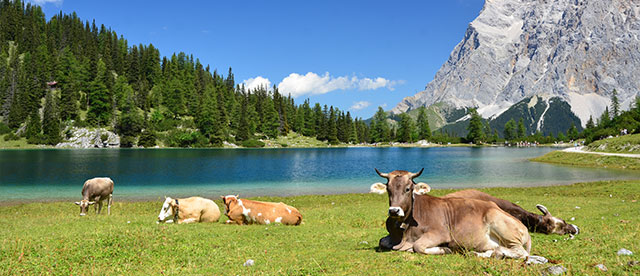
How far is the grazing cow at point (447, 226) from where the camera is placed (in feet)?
23.7

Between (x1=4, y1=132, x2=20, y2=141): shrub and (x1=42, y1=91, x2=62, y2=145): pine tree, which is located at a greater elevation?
(x1=42, y1=91, x2=62, y2=145): pine tree

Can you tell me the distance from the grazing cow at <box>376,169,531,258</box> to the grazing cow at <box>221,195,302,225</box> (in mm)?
6577

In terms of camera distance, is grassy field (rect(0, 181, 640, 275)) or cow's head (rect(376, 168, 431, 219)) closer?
grassy field (rect(0, 181, 640, 275))

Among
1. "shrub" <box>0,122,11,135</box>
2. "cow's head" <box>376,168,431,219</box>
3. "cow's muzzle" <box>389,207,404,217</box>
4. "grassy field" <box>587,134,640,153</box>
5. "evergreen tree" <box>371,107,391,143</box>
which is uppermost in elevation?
"evergreen tree" <box>371,107,391,143</box>

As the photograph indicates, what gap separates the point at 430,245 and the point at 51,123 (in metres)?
147

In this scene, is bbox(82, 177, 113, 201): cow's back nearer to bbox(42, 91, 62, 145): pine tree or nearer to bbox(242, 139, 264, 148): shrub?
bbox(42, 91, 62, 145): pine tree

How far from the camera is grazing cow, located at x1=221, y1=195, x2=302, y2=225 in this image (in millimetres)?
13805

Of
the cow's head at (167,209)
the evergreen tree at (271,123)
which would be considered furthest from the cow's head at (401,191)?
the evergreen tree at (271,123)

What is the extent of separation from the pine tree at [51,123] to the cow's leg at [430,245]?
14337cm

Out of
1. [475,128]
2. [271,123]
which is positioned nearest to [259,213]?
[271,123]

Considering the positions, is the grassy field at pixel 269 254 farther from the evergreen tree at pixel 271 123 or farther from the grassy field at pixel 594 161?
the evergreen tree at pixel 271 123

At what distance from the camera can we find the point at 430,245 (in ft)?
24.8

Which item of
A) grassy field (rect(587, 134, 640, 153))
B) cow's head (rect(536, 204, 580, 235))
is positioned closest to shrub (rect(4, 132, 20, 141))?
cow's head (rect(536, 204, 580, 235))

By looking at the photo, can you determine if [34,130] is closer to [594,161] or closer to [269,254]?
[269,254]
